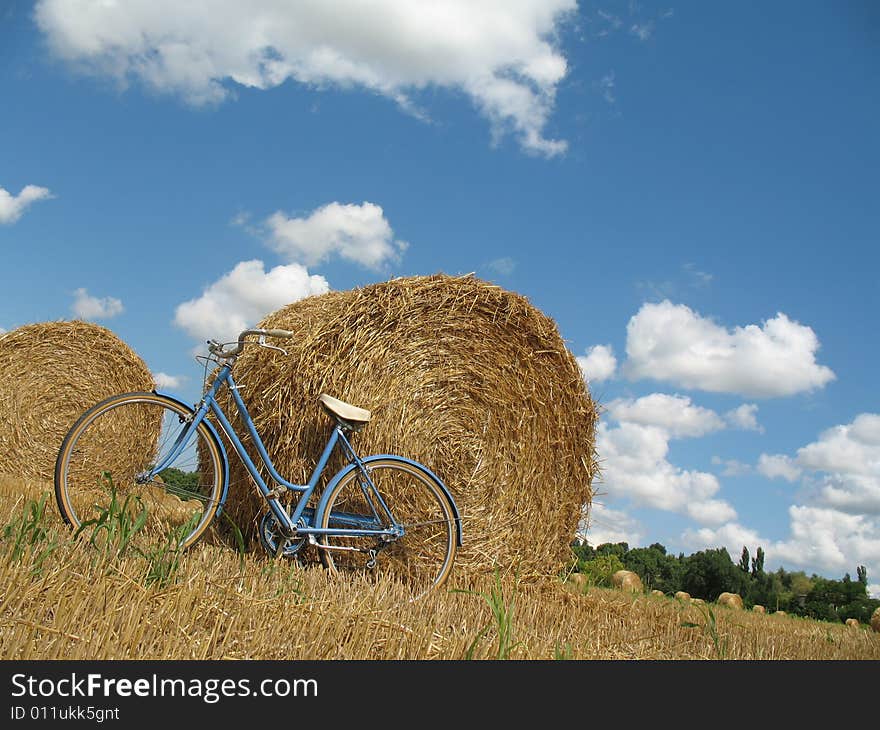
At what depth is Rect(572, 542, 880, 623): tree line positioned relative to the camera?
11.0 meters

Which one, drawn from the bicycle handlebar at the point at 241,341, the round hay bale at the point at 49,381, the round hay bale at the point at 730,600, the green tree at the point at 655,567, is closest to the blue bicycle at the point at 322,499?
the bicycle handlebar at the point at 241,341

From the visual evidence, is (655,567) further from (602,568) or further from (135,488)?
(135,488)

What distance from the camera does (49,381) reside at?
10297 mm

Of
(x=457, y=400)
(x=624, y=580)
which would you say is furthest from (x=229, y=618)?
(x=624, y=580)

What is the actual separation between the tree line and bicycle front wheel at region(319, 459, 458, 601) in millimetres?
5735

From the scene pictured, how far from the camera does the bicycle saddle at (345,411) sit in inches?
190

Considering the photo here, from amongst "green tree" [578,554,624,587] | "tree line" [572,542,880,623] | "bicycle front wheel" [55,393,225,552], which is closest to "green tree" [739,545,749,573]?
"tree line" [572,542,880,623]

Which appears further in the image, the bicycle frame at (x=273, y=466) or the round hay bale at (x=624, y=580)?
the round hay bale at (x=624, y=580)

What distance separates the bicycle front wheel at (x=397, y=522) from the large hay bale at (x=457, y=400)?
0.84 ft

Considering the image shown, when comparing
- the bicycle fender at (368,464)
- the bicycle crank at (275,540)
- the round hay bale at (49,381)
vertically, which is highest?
the round hay bale at (49,381)

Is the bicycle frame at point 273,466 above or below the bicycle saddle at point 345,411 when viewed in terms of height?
below

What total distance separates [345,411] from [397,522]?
3.01ft

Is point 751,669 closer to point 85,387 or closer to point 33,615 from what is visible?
point 33,615

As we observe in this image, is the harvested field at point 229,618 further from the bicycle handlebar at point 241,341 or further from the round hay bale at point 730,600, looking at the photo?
the round hay bale at point 730,600
